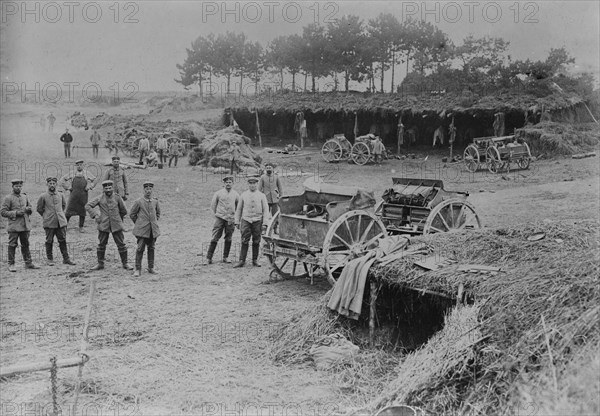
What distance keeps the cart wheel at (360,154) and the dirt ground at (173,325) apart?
8.67m

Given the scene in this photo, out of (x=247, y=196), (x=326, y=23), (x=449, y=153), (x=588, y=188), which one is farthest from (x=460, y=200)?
(x=326, y=23)

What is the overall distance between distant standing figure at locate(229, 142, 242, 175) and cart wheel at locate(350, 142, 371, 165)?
15.8 feet

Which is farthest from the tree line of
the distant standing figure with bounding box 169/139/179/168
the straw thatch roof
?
the distant standing figure with bounding box 169/139/179/168

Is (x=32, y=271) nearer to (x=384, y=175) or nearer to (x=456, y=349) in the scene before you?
(x=456, y=349)

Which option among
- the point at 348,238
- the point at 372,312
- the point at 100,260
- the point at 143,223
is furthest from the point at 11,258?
the point at 372,312

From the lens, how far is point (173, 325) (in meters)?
7.76

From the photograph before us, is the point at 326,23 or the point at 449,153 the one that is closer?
the point at 449,153

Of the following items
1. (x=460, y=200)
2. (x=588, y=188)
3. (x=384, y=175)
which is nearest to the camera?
(x=460, y=200)

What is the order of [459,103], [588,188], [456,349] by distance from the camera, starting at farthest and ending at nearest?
[459,103] < [588,188] < [456,349]

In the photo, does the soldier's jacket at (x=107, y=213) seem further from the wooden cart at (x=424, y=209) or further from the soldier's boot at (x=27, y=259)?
the wooden cart at (x=424, y=209)

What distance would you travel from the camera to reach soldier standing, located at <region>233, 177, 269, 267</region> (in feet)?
34.4

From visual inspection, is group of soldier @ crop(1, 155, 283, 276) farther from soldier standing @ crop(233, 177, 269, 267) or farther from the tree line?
the tree line

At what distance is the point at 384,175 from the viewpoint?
2236 cm

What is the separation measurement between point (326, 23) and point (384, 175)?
47.9ft
